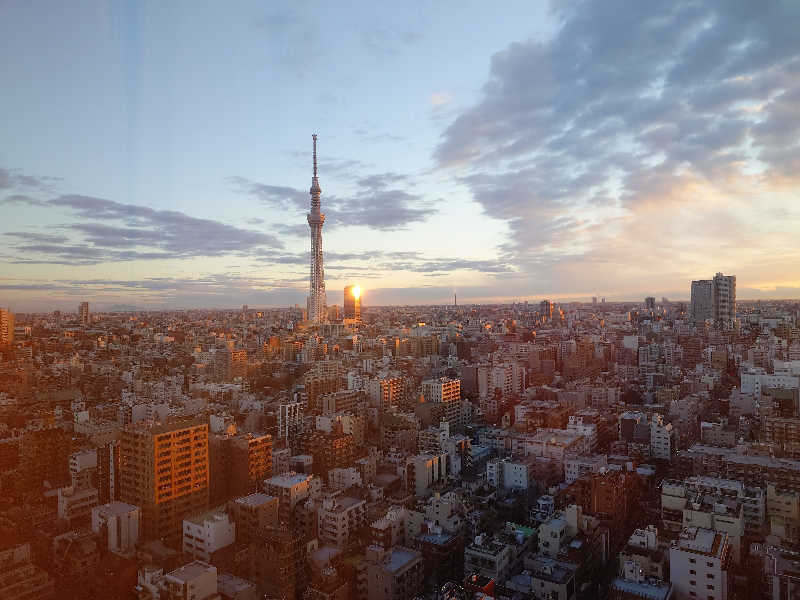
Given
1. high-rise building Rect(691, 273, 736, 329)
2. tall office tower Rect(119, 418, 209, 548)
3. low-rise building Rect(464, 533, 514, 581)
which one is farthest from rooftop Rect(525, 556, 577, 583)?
high-rise building Rect(691, 273, 736, 329)

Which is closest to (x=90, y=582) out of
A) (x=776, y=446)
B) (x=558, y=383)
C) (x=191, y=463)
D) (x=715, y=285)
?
(x=191, y=463)

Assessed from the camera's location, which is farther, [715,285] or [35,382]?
[715,285]

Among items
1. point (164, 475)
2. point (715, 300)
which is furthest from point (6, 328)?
point (715, 300)

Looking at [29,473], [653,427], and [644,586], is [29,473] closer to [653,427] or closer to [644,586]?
[644,586]

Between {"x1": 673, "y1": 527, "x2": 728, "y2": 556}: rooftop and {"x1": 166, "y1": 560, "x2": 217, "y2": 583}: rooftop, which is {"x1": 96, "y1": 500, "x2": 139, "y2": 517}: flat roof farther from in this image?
{"x1": 673, "y1": 527, "x2": 728, "y2": 556}: rooftop

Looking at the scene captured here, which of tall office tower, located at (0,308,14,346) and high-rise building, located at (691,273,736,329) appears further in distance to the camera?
high-rise building, located at (691,273,736,329)

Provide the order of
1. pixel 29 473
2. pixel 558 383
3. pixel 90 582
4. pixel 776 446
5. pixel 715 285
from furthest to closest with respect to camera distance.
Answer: pixel 715 285 → pixel 558 383 → pixel 776 446 → pixel 29 473 → pixel 90 582
